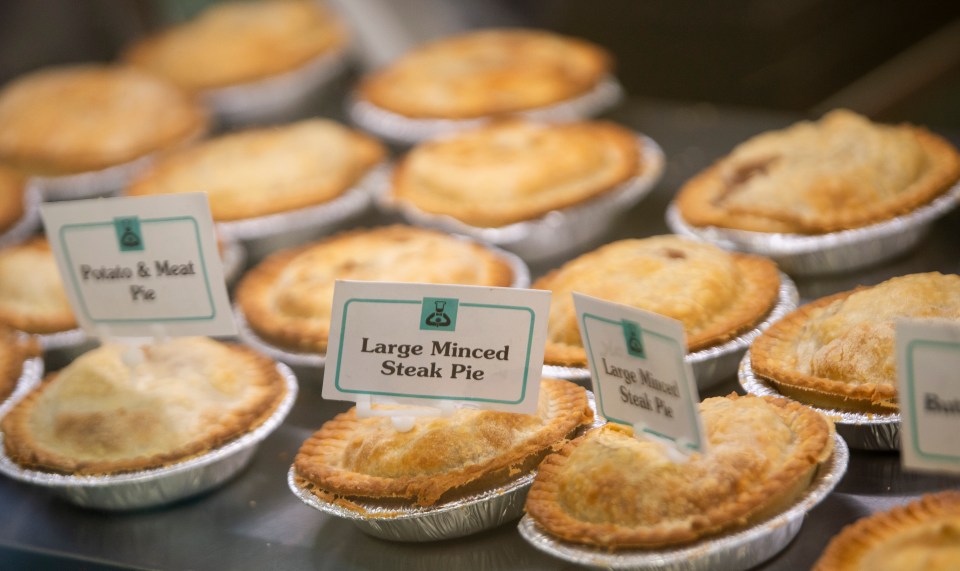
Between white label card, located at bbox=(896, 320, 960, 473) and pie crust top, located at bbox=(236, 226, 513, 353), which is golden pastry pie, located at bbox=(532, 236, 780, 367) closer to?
pie crust top, located at bbox=(236, 226, 513, 353)

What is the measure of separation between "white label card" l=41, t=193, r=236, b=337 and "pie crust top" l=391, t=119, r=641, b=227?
4.21 ft

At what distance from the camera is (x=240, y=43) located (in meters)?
5.45

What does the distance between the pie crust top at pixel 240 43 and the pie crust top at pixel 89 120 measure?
311mm

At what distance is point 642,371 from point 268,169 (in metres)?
2.48

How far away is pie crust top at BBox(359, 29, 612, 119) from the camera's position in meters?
4.62

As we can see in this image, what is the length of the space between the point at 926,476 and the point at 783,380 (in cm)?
34

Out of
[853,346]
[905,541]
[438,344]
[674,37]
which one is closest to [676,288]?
[853,346]

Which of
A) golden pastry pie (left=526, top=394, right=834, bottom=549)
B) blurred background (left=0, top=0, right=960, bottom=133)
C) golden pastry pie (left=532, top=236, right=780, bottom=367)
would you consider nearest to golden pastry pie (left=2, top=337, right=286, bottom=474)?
golden pastry pie (left=532, top=236, right=780, bottom=367)

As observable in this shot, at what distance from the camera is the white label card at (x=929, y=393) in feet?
6.31

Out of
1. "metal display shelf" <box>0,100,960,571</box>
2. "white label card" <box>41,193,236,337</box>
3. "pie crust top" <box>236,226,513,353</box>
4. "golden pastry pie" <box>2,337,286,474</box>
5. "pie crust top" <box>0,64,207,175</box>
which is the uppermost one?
"white label card" <box>41,193,236,337</box>

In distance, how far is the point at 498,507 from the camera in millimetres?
2338

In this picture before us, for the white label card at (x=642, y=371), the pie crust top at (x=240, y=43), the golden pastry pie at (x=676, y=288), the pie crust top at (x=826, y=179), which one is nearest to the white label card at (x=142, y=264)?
the golden pastry pie at (x=676, y=288)

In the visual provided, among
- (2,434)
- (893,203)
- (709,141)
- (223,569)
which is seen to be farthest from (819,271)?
(2,434)

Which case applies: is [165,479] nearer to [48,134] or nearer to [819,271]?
[819,271]
